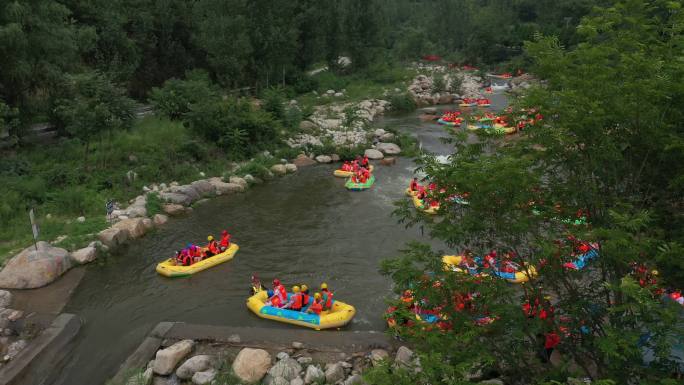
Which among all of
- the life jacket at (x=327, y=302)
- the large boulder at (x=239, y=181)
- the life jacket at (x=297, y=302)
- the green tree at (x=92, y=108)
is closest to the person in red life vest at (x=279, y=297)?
the life jacket at (x=297, y=302)

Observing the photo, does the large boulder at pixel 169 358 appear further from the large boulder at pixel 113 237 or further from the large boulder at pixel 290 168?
the large boulder at pixel 290 168

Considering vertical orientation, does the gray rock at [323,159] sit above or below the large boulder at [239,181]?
below

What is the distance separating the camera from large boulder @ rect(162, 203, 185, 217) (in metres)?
16.6

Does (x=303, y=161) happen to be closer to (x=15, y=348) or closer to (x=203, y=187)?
(x=203, y=187)

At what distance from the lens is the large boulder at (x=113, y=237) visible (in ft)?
45.9

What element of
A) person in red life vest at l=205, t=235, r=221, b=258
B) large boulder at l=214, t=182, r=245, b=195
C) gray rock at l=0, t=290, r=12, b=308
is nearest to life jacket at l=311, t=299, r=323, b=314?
person in red life vest at l=205, t=235, r=221, b=258

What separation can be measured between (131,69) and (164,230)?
1460 centimetres

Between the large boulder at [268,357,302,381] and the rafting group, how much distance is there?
1087cm

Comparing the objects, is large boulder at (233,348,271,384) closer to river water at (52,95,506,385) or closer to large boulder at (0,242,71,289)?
river water at (52,95,506,385)

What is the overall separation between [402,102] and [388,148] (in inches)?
459

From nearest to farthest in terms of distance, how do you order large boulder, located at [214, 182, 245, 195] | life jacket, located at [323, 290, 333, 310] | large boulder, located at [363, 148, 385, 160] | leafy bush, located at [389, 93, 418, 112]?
life jacket, located at [323, 290, 333, 310] → large boulder, located at [214, 182, 245, 195] → large boulder, located at [363, 148, 385, 160] → leafy bush, located at [389, 93, 418, 112]

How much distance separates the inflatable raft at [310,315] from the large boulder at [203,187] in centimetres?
807

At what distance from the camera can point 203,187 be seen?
18.4 m

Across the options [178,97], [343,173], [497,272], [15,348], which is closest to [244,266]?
[15,348]
